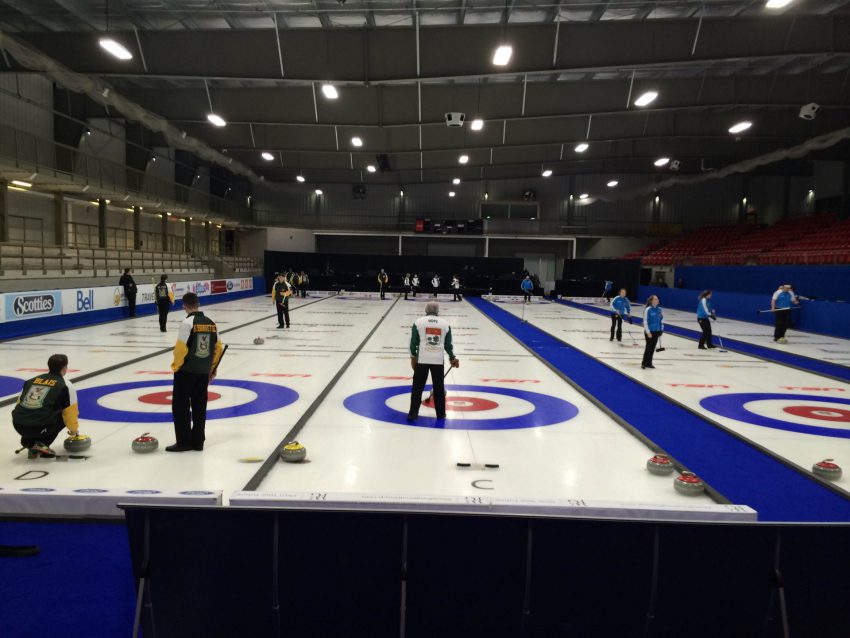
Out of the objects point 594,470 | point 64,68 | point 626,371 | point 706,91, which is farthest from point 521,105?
point 594,470

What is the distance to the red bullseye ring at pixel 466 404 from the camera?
914 centimetres

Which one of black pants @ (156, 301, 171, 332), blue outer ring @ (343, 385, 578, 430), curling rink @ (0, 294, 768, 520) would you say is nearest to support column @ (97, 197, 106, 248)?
black pants @ (156, 301, 171, 332)

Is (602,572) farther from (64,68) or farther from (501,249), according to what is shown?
(501,249)

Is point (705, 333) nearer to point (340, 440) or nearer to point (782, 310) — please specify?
point (782, 310)

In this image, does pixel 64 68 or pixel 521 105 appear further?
pixel 521 105

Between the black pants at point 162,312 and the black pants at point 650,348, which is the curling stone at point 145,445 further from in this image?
the black pants at point 162,312

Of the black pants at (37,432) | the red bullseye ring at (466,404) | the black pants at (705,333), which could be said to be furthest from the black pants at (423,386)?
the black pants at (705,333)

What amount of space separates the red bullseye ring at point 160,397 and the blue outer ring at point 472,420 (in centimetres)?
214

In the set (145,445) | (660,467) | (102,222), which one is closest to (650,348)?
(660,467)

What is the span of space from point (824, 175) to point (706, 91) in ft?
84.4

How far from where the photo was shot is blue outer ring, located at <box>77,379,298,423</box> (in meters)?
8.17

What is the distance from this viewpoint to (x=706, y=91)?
21.6m

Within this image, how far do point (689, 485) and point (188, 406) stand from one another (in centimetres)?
530

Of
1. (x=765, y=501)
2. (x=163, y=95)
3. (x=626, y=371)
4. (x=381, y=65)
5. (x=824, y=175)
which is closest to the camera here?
(x=765, y=501)
